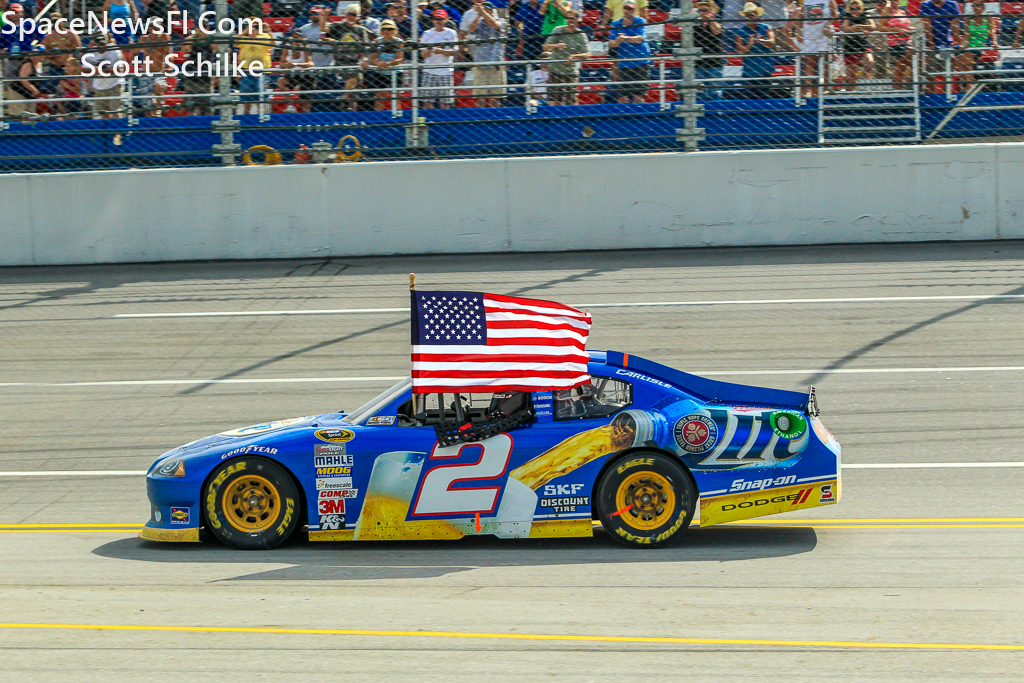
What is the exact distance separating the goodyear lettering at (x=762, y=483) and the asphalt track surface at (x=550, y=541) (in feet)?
1.34

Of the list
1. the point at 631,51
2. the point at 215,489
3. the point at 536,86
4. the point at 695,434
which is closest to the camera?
the point at 695,434

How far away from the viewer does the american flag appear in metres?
6.97

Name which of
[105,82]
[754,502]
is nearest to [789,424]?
[754,502]

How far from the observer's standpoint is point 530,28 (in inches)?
619

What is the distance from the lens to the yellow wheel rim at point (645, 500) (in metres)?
6.95

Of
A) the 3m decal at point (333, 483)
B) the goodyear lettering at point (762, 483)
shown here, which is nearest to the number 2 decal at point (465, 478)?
the 3m decal at point (333, 483)

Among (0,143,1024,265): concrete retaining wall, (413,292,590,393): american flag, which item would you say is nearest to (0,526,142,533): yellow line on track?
(413,292,590,393): american flag

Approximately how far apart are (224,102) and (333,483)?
9.87m

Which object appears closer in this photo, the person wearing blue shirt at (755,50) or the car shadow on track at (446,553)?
the car shadow on track at (446,553)

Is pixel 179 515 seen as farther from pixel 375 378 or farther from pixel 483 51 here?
pixel 483 51

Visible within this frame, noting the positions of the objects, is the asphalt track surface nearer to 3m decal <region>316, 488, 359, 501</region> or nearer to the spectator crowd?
3m decal <region>316, 488, 359, 501</region>

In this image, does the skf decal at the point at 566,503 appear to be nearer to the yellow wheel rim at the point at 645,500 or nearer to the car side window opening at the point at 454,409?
the yellow wheel rim at the point at 645,500

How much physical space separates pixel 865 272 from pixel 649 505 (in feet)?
26.4

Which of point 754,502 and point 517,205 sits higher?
point 517,205
